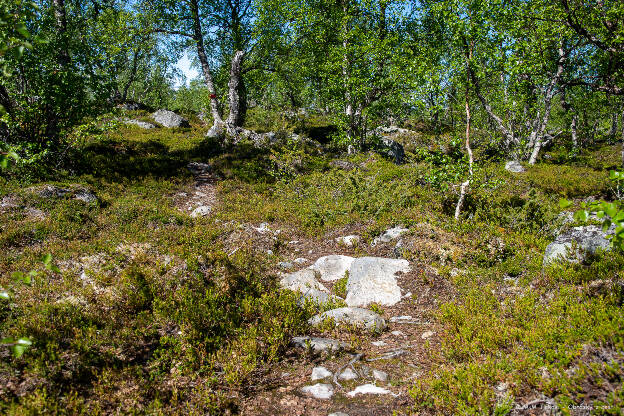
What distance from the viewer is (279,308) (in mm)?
6586

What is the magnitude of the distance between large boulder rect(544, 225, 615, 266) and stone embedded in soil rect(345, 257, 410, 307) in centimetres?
314

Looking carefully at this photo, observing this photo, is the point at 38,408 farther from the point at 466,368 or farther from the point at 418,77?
the point at 418,77

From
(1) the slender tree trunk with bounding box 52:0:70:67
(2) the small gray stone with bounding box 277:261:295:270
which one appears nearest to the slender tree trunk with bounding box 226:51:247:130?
(1) the slender tree trunk with bounding box 52:0:70:67

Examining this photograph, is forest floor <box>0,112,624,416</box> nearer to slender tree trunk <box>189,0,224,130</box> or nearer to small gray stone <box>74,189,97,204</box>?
small gray stone <box>74,189,97,204</box>

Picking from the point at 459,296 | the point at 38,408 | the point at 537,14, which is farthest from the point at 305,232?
the point at 537,14

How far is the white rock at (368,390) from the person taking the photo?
4789 millimetres

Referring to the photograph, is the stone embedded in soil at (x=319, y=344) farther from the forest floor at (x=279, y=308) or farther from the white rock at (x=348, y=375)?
the white rock at (x=348, y=375)

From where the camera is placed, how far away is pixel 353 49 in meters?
17.9

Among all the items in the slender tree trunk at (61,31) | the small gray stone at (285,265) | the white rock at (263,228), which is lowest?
the small gray stone at (285,265)

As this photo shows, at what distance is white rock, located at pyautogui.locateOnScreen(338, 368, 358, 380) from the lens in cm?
510

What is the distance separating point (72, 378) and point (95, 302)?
1.85 m

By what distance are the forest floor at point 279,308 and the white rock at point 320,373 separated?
0.29ft

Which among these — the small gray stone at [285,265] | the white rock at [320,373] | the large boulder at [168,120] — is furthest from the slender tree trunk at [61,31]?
the white rock at [320,373]

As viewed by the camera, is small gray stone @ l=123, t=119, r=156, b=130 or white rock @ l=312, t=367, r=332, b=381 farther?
small gray stone @ l=123, t=119, r=156, b=130
